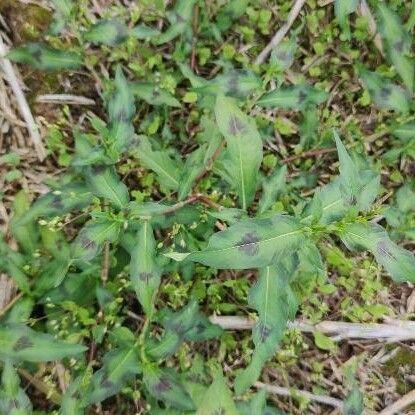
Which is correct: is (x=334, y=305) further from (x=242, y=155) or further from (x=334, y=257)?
(x=242, y=155)

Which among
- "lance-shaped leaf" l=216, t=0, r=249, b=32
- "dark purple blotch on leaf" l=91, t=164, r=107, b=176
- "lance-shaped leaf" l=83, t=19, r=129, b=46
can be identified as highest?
"lance-shaped leaf" l=83, t=19, r=129, b=46

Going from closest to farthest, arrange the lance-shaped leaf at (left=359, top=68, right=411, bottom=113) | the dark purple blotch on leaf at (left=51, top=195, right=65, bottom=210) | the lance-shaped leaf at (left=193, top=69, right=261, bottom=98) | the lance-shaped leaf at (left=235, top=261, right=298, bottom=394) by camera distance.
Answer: the lance-shaped leaf at (left=235, top=261, right=298, bottom=394)
the dark purple blotch on leaf at (left=51, top=195, right=65, bottom=210)
the lance-shaped leaf at (left=193, top=69, right=261, bottom=98)
the lance-shaped leaf at (left=359, top=68, right=411, bottom=113)

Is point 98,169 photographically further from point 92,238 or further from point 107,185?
point 92,238

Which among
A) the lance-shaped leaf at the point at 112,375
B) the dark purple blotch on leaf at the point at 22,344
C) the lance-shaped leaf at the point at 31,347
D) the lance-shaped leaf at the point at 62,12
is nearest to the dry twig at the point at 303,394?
the lance-shaped leaf at the point at 112,375

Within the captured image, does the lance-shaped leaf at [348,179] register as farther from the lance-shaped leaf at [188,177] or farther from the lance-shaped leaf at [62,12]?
the lance-shaped leaf at [62,12]

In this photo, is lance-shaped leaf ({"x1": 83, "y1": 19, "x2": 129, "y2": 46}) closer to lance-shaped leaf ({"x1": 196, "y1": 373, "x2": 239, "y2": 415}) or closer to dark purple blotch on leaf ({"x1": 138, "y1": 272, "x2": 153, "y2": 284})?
dark purple blotch on leaf ({"x1": 138, "y1": 272, "x2": 153, "y2": 284})

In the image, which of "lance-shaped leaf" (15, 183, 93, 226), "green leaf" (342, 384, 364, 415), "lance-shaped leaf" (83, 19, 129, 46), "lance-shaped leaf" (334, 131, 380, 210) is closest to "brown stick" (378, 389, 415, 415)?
"green leaf" (342, 384, 364, 415)
